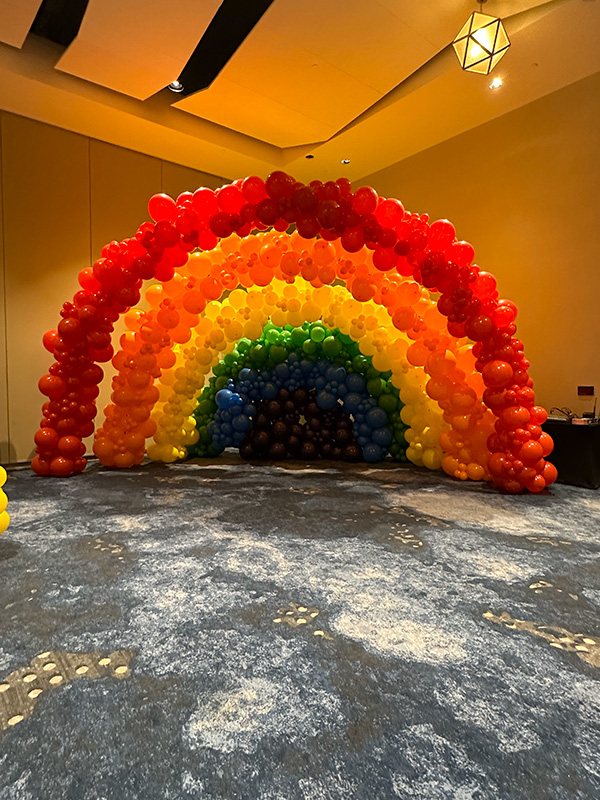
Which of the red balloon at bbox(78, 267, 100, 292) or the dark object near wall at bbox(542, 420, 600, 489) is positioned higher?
the red balloon at bbox(78, 267, 100, 292)

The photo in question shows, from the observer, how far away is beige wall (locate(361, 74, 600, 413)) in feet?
14.5

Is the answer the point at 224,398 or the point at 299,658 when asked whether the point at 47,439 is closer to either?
the point at 224,398

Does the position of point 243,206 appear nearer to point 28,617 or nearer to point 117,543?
point 117,543

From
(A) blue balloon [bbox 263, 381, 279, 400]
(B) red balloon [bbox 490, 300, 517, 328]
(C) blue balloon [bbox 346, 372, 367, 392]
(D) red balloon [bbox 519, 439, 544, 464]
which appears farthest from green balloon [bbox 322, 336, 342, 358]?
(D) red balloon [bbox 519, 439, 544, 464]

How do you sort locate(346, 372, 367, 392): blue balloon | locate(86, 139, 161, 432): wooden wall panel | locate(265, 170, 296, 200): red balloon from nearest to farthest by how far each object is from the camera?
locate(265, 170, 296, 200): red balloon, locate(346, 372, 367, 392): blue balloon, locate(86, 139, 161, 432): wooden wall panel

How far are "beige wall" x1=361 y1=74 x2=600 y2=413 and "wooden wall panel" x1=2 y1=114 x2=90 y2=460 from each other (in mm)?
3488

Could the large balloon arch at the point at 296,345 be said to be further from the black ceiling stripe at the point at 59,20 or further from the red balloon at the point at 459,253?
the black ceiling stripe at the point at 59,20

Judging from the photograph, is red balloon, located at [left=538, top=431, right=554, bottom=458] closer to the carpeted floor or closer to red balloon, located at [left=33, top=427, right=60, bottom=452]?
the carpeted floor

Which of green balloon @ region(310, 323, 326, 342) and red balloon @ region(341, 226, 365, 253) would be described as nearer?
red balloon @ region(341, 226, 365, 253)

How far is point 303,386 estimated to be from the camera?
17.6 feet

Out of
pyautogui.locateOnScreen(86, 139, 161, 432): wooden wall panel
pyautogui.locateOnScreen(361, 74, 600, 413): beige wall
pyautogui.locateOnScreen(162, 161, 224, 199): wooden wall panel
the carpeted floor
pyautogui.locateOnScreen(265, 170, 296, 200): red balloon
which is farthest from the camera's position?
pyautogui.locateOnScreen(162, 161, 224, 199): wooden wall panel

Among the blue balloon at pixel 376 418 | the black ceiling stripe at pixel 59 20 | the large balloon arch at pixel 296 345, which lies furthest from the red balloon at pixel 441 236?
the black ceiling stripe at pixel 59 20

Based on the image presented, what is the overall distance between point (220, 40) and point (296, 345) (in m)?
2.68

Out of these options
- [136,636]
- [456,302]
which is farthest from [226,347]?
[136,636]
